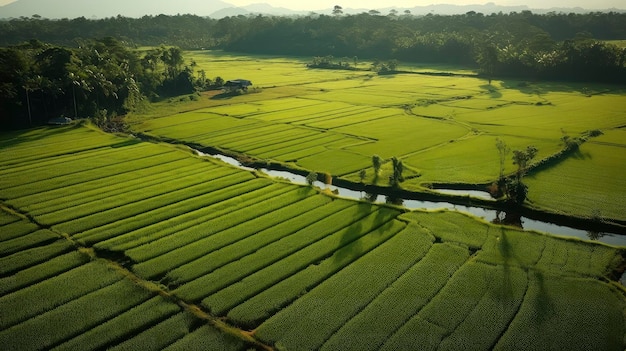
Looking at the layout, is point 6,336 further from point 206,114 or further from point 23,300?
point 206,114

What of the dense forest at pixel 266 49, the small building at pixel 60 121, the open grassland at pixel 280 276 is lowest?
the open grassland at pixel 280 276

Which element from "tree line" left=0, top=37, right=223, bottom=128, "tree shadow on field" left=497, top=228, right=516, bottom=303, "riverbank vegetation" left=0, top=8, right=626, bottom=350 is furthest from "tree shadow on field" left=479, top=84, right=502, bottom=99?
"tree shadow on field" left=497, top=228, right=516, bottom=303

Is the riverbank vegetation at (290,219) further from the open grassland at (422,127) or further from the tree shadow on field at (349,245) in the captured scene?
the open grassland at (422,127)

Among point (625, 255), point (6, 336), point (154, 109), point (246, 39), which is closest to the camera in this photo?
point (6, 336)

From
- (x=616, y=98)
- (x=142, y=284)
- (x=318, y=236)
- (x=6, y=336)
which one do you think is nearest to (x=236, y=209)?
(x=318, y=236)

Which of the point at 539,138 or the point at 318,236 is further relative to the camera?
the point at 539,138

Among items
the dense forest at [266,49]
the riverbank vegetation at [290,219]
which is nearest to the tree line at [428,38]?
the dense forest at [266,49]

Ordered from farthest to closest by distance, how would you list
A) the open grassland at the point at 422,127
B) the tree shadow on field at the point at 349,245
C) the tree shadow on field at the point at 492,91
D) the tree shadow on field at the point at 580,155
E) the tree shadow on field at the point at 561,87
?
the tree shadow on field at the point at 561,87 → the tree shadow on field at the point at 492,91 → the tree shadow on field at the point at 580,155 → the open grassland at the point at 422,127 → the tree shadow on field at the point at 349,245
